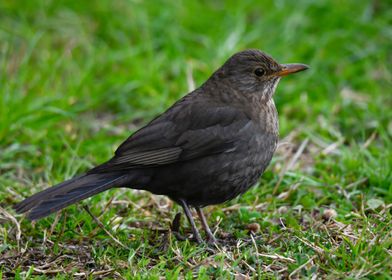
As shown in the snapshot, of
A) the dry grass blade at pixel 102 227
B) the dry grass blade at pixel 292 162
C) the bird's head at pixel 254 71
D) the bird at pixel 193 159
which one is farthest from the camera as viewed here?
the dry grass blade at pixel 292 162

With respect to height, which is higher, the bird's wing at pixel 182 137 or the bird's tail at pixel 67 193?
the bird's wing at pixel 182 137

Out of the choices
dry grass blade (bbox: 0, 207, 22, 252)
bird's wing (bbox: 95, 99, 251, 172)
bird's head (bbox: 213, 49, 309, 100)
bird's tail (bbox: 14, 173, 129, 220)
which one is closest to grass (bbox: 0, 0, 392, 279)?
dry grass blade (bbox: 0, 207, 22, 252)

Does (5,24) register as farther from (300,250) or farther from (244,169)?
(300,250)

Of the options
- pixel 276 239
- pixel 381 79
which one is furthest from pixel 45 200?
pixel 381 79

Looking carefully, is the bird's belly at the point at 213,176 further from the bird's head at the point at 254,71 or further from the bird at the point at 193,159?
the bird's head at the point at 254,71

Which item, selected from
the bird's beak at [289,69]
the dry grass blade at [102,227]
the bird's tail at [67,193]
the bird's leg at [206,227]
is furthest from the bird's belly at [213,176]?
the bird's beak at [289,69]

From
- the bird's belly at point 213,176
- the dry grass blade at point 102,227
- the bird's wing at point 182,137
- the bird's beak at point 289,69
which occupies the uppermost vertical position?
the bird's beak at point 289,69

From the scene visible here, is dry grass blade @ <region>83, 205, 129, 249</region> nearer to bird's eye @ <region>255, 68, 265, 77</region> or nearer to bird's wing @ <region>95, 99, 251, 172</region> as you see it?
bird's wing @ <region>95, 99, 251, 172</region>
